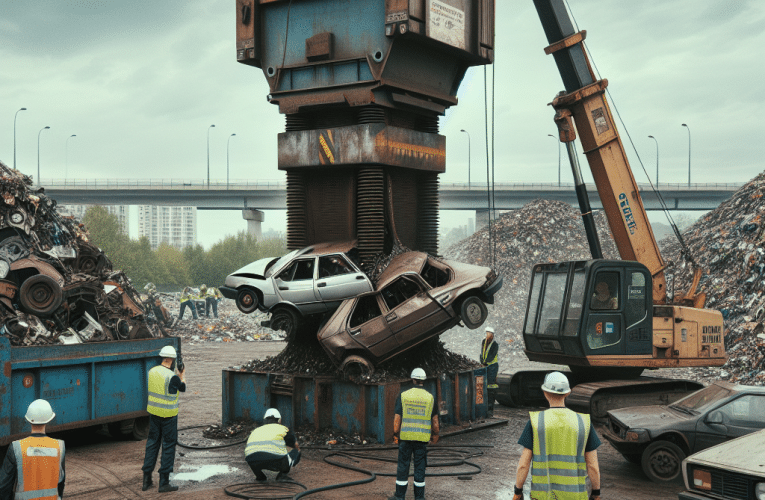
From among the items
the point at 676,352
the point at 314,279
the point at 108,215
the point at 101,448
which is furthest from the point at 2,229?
the point at 108,215

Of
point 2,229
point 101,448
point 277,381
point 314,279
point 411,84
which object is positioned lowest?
point 101,448

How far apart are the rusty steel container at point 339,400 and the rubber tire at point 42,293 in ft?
11.0

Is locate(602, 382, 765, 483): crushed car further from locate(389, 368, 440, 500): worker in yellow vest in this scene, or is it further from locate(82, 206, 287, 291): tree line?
locate(82, 206, 287, 291): tree line

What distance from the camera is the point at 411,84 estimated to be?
12820 mm

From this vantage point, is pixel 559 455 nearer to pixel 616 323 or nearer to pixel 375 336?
pixel 375 336

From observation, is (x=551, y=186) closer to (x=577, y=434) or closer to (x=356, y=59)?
(x=356, y=59)

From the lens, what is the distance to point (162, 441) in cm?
887

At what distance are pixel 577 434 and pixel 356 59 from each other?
28.3 ft

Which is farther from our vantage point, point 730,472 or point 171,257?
point 171,257

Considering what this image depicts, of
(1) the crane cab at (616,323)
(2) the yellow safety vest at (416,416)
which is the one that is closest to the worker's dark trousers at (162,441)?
(2) the yellow safety vest at (416,416)

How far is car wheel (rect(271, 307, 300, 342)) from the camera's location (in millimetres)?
12281

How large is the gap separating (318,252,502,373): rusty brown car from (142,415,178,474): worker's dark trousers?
3.01m

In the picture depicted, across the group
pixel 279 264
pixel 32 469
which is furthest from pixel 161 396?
pixel 279 264

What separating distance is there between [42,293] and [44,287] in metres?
0.11
